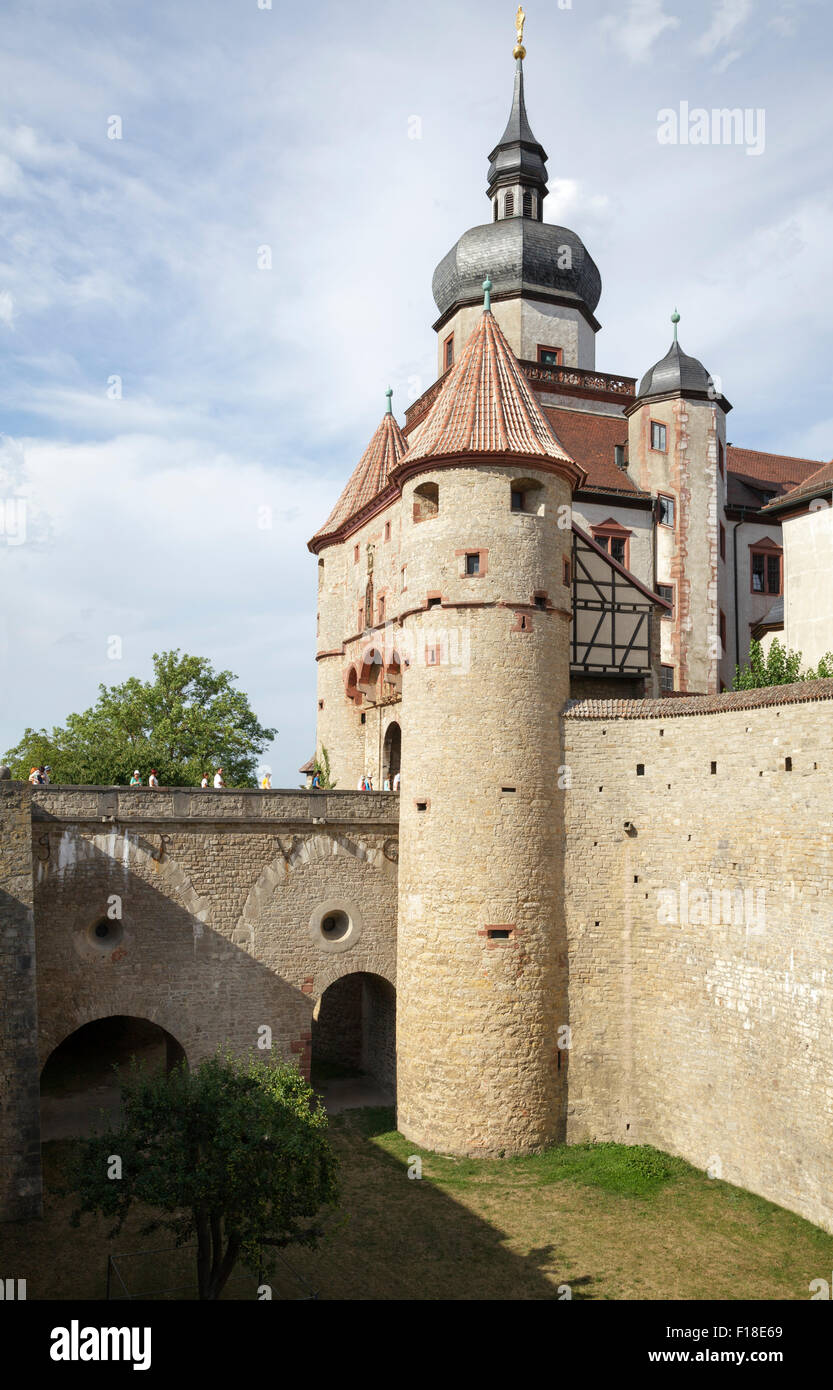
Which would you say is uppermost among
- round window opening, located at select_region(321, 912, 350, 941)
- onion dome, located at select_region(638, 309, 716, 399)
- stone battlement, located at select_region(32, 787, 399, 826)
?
onion dome, located at select_region(638, 309, 716, 399)

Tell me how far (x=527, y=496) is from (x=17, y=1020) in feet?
49.2

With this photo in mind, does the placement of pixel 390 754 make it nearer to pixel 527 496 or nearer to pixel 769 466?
pixel 527 496

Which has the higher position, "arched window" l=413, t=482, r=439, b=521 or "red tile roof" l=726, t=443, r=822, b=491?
"red tile roof" l=726, t=443, r=822, b=491

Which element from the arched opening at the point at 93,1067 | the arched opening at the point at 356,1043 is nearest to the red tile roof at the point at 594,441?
the arched opening at the point at 356,1043

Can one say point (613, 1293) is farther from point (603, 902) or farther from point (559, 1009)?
point (603, 902)

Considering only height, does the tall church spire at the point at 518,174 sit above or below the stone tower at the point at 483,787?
above

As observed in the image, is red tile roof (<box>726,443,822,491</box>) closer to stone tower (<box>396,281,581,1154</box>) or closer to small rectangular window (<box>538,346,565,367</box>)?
small rectangular window (<box>538,346,565,367</box>)

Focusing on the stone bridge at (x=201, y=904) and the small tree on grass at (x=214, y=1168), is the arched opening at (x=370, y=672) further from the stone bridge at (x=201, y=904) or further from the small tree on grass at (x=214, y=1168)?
the small tree on grass at (x=214, y=1168)

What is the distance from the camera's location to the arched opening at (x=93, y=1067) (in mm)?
22906

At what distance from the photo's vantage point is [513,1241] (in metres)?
17.6

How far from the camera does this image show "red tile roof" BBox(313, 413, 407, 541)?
3300 cm

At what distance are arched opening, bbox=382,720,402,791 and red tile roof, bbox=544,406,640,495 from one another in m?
10.6

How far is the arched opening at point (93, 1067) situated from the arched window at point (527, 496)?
46.3 ft

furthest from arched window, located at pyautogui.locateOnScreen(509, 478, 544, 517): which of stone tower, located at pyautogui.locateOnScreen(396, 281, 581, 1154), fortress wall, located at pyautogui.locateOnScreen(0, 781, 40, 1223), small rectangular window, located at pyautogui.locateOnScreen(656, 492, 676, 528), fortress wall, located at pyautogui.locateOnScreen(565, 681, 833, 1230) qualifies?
small rectangular window, located at pyautogui.locateOnScreen(656, 492, 676, 528)
